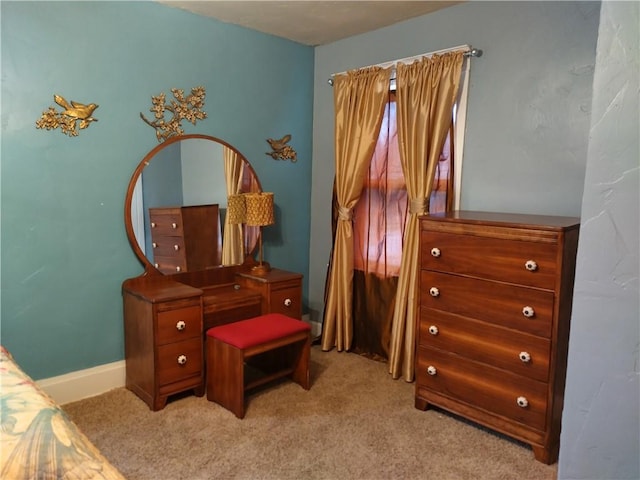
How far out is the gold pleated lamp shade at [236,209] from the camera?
10.7 ft

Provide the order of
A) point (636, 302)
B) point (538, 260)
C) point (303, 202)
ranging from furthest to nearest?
1. point (303, 202)
2. point (538, 260)
3. point (636, 302)

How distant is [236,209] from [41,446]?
7.46ft

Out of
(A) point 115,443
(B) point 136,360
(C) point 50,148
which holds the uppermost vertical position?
(C) point 50,148

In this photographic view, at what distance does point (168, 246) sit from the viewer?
3.02 meters

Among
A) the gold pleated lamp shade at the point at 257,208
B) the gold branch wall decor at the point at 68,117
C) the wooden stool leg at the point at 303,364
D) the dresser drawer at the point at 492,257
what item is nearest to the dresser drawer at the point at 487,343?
the dresser drawer at the point at 492,257

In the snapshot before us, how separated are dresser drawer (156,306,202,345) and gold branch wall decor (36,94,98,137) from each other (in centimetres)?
109

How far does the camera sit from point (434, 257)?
8.31 feet

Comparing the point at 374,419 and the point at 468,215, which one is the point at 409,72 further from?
the point at 374,419

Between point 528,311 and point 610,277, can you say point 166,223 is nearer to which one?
point 528,311

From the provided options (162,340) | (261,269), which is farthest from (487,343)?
(162,340)

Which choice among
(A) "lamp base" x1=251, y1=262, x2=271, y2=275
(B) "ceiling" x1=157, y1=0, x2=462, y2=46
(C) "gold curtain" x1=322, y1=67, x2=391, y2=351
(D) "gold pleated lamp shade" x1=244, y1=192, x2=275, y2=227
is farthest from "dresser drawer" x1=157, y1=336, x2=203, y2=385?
(B) "ceiling" x1=157, y1=0, x2=462, y2=46

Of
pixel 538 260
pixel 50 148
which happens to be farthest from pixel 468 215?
pixel 50 148

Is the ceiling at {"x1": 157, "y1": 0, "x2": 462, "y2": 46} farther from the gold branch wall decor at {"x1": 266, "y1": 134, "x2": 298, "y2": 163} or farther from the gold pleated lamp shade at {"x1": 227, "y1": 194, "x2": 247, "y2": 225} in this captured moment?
the gold pleated lamp shade at {"x1": 227, "y1": 194, "x2": 247, "y2": 225}

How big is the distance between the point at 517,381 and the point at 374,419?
76cm
